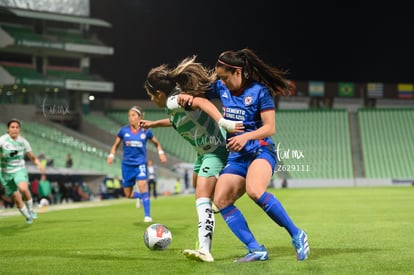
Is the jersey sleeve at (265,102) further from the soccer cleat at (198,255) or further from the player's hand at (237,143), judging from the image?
the soccer cleat at (198,255)

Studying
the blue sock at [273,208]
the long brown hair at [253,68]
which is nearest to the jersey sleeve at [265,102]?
the long brown hair at [253,68]

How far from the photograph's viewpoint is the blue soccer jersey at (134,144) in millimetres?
15641

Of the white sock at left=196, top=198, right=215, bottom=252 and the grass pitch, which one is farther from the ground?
the white sock at left=196, top=198, right=215, bottom=252

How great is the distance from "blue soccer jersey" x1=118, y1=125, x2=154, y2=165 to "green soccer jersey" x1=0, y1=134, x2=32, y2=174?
222 cm

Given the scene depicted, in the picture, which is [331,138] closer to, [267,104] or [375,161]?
[375,161]

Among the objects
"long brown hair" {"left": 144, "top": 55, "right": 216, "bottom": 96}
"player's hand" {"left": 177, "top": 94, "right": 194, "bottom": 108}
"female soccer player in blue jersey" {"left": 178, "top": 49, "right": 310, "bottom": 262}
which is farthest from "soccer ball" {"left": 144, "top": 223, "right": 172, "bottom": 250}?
"player's hand" {"left": 177, "top": 94, "right": 194, "bottom": 108}

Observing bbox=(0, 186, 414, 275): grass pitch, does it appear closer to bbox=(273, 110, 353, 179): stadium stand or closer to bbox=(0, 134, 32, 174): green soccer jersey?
bbox=(0, 134, 32, 174): green soccer jersey

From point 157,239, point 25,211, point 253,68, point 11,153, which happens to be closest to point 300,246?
point 253,68

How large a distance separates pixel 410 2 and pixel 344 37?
24.3 ft

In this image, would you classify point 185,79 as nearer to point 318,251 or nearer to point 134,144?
point 318,251

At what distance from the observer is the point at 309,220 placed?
15125 millimetres

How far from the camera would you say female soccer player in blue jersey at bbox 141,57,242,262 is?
25.3 ft

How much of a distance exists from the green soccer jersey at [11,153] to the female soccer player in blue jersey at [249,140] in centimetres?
839

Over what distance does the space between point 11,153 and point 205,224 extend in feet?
27.6
